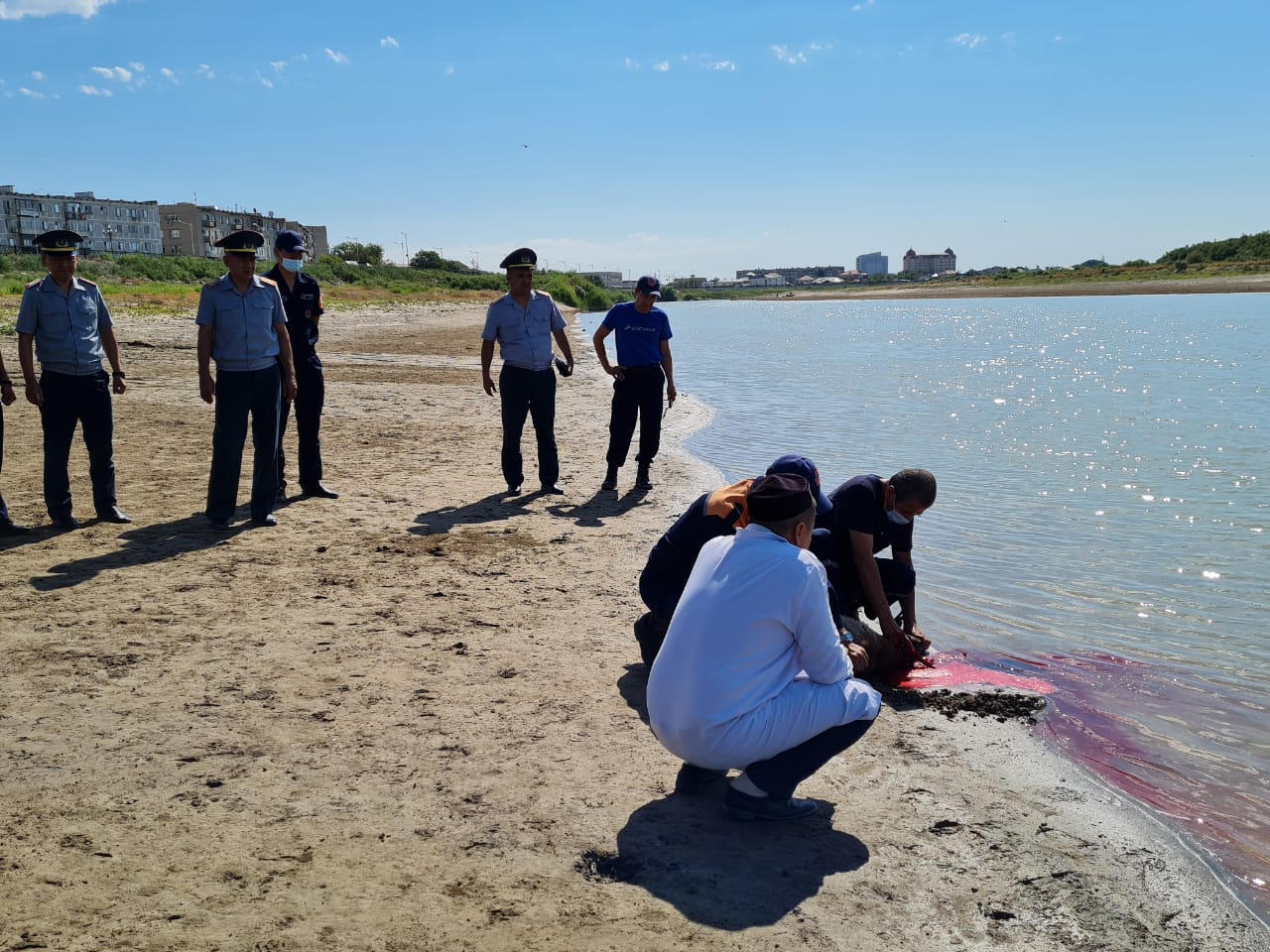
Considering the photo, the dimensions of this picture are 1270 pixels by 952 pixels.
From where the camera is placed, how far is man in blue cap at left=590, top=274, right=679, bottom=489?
8711 mm

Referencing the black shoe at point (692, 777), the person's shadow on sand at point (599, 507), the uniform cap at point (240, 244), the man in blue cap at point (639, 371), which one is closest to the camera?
the black shoe at point (692, 777)

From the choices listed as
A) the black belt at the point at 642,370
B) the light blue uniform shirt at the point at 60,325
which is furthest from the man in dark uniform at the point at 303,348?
the black belt at the point at 642,370

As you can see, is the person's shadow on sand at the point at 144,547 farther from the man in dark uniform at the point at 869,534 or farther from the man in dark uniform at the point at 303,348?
the man in dark uniform at the point at 869,534

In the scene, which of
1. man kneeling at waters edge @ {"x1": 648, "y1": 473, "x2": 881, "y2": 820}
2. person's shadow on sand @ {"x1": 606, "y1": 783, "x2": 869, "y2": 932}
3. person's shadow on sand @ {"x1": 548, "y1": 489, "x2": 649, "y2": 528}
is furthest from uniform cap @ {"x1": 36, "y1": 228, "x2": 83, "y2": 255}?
person's shadow on sand @ {"x1": 606, "y1": 783, "x2": 869, "y2": 932}

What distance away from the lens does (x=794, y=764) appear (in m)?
3.35

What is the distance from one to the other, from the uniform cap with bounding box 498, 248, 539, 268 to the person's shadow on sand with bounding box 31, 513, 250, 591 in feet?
9.20

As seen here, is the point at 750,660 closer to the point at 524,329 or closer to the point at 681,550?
the point at 681,550

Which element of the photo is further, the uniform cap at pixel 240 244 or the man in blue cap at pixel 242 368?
the man in blue cap at pixel 242 368

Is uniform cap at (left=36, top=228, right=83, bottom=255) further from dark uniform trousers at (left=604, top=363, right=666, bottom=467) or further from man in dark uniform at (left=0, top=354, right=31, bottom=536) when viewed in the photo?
dark uniform trousers at (left=604, top=363, right=666, bottom=467)

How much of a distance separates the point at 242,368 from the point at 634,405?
129 inches

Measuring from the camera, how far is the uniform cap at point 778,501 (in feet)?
10.3

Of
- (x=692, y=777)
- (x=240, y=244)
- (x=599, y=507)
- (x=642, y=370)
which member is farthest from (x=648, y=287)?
(x=692, y=777)

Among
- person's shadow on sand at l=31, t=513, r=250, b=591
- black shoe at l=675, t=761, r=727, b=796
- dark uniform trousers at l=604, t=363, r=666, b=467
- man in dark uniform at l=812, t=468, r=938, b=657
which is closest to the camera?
black shoe at l=675, t=761, r=727, b=796

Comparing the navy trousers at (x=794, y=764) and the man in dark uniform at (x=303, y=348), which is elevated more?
the man in dark uniform at (x=303, y=348)
